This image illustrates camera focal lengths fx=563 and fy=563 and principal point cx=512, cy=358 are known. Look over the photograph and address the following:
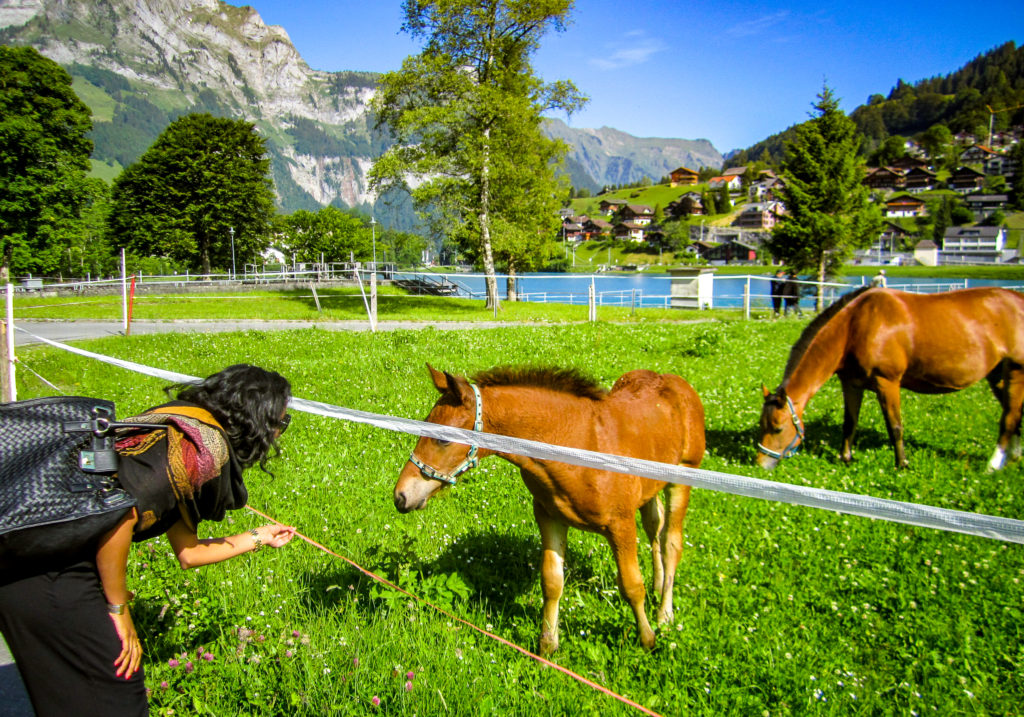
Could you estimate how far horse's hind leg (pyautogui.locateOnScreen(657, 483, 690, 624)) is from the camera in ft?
13.6

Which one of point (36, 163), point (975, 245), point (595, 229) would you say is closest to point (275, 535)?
point (36, 163)

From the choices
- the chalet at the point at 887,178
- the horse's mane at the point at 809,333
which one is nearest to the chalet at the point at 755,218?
the chalet at the point at 887,178

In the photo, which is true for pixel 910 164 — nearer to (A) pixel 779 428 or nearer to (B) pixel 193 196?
(B) pixel 193 196

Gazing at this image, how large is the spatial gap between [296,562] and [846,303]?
7.19 m

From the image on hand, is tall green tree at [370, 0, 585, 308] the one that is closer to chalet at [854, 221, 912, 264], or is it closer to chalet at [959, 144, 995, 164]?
chalet at [854, 221, 912, 264]

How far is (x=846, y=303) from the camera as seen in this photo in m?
7.42

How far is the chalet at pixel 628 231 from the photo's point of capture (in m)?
174

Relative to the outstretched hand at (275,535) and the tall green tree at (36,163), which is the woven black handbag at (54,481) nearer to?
the outstretched hand at (275,535)

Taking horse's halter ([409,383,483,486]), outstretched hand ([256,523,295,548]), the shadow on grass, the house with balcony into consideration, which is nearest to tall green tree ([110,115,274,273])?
the shadow on grass

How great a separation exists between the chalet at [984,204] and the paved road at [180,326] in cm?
17322

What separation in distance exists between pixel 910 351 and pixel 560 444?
21.2 ft

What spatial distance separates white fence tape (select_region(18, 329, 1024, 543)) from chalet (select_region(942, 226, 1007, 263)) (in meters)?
140

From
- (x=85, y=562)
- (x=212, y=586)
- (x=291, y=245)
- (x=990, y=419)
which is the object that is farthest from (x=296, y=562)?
(x=291, y=245)

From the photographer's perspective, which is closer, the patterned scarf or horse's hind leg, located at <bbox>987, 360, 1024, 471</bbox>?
the patterned scarf
